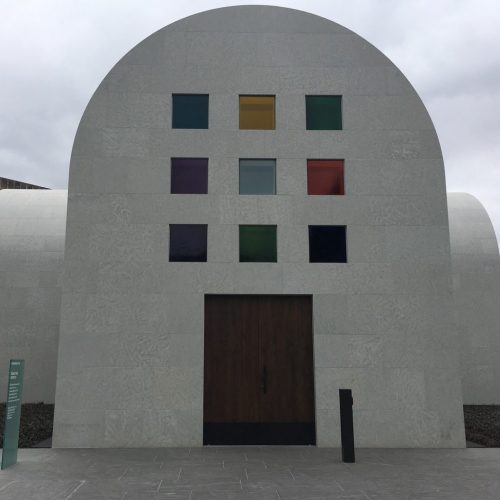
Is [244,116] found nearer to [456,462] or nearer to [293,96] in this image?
[293,96]

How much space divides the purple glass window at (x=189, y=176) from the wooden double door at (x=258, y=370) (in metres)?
2.81

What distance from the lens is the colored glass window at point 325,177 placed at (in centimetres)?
1307

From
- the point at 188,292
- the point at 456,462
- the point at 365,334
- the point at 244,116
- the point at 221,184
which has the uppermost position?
the point at 244,116

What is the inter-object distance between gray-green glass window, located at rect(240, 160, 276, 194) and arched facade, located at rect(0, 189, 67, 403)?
9503 millimetres

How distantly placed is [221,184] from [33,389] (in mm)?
10880

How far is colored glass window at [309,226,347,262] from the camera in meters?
12.7

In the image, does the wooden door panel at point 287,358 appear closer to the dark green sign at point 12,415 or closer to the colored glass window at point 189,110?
the colored glass window at point 189,110

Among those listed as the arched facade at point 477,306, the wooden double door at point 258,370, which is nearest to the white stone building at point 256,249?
the wooden double door at point 258,370

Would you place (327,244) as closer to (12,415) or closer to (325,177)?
(325,177)

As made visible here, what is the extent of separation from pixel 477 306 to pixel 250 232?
420 inches

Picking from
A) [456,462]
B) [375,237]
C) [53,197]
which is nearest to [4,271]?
[53,197]

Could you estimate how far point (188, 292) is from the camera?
12.4m

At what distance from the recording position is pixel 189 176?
1305 cm

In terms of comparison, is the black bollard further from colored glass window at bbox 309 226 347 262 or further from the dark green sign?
the dark green sign
